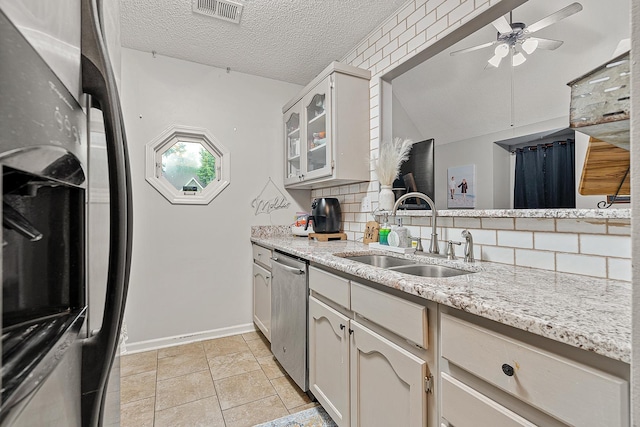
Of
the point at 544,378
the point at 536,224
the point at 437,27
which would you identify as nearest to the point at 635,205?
the point at 544,378

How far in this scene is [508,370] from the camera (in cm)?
73

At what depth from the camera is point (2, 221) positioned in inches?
8.9

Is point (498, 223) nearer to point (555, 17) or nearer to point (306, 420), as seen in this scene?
point (555, 17)

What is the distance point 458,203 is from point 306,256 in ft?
3.01

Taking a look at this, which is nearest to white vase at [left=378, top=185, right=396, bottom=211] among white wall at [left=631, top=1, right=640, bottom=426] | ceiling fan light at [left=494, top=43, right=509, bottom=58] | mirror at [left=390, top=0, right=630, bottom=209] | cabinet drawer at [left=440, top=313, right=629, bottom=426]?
mirror at [left=390, top=0, right=630, bottom=209]

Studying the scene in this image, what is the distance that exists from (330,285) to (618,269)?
110cm

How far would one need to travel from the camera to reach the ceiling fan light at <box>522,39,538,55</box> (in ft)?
4.55

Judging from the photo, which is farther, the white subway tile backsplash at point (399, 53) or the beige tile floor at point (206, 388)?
the white subway tile backsplash at point (399, 53)

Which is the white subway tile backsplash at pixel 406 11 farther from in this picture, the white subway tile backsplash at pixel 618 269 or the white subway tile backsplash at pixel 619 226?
the white subway tile backsplash at pixel 618 269

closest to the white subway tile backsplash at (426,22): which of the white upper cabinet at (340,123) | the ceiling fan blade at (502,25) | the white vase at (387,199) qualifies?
the ceiling fan blade at (502,25)

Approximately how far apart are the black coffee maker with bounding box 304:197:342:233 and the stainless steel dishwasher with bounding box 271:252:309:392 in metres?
0.52

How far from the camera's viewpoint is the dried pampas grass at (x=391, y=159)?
78.7 inches

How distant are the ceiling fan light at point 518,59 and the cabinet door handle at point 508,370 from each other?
141 cm

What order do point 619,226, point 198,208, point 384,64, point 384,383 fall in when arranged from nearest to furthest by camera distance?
point 619,226 < point 384,383 < point 384,64 < point 198,208
